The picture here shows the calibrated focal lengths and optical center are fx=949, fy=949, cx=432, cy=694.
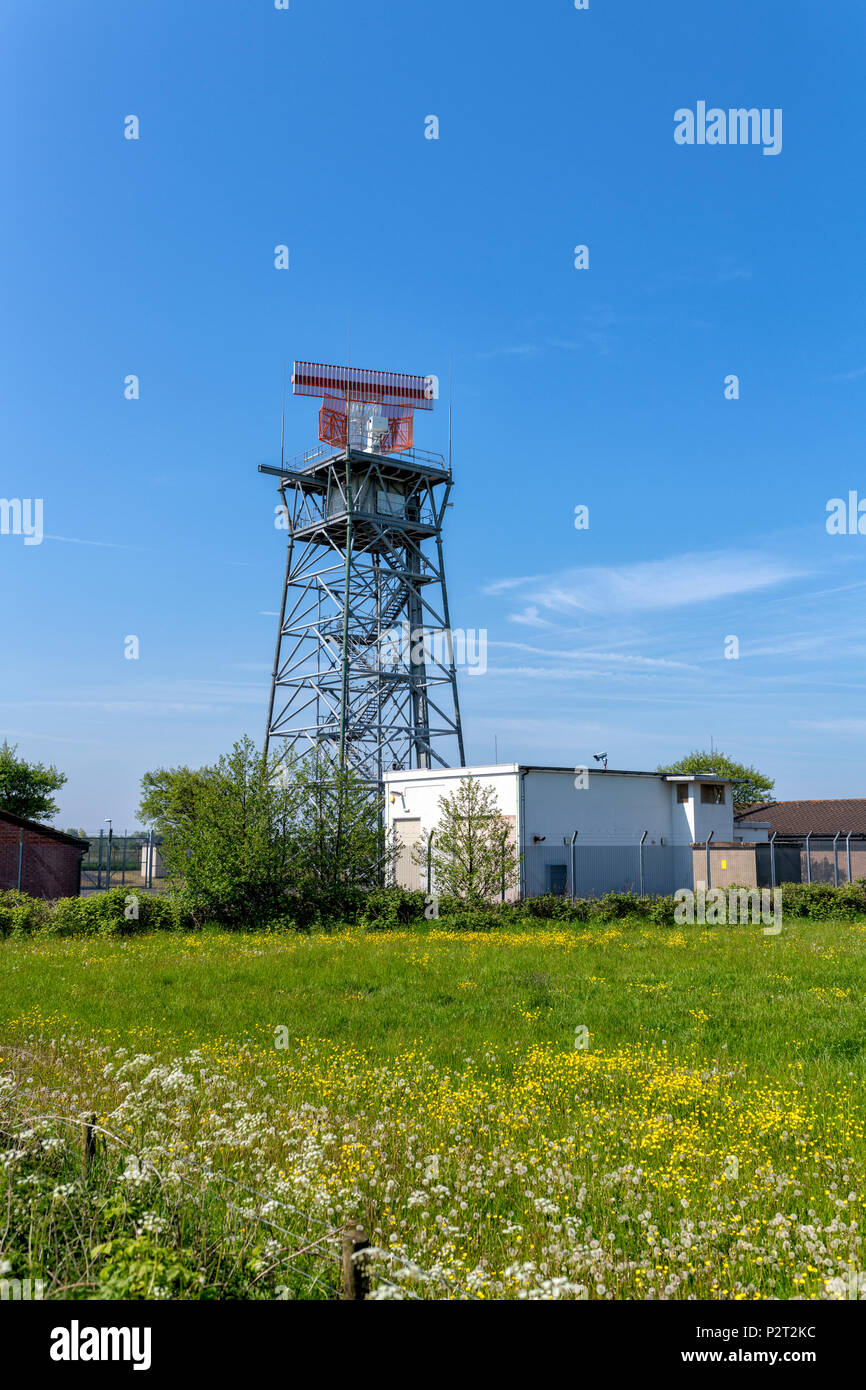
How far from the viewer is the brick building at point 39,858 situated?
33.9m

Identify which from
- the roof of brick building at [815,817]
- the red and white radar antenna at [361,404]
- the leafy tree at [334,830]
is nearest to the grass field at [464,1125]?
the leafy tree at [334,830]

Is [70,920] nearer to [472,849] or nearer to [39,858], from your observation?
[39,858]

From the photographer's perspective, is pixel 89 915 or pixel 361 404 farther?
pixel 361 404

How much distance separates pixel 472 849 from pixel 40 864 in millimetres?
16271

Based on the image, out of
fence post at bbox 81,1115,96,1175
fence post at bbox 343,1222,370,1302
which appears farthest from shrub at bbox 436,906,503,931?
fence post at bbox 343,1222,370,1302

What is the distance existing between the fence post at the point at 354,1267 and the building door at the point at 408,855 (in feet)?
95.5

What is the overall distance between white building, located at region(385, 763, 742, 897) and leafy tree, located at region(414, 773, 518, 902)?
664 millimetres

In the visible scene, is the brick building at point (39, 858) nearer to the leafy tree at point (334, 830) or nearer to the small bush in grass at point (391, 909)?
the leafy tree at point (334, 830)

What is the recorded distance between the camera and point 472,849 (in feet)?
103

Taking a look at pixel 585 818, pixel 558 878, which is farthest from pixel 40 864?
pixel 585 818

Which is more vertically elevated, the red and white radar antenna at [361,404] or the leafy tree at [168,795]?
the red and white radar antenna at [361,404]

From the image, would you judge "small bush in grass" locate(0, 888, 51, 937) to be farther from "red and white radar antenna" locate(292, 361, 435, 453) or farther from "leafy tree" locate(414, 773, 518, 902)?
"red and white radar antenna" locate(292, 361, 435, 453)

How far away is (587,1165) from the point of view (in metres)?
8.11
